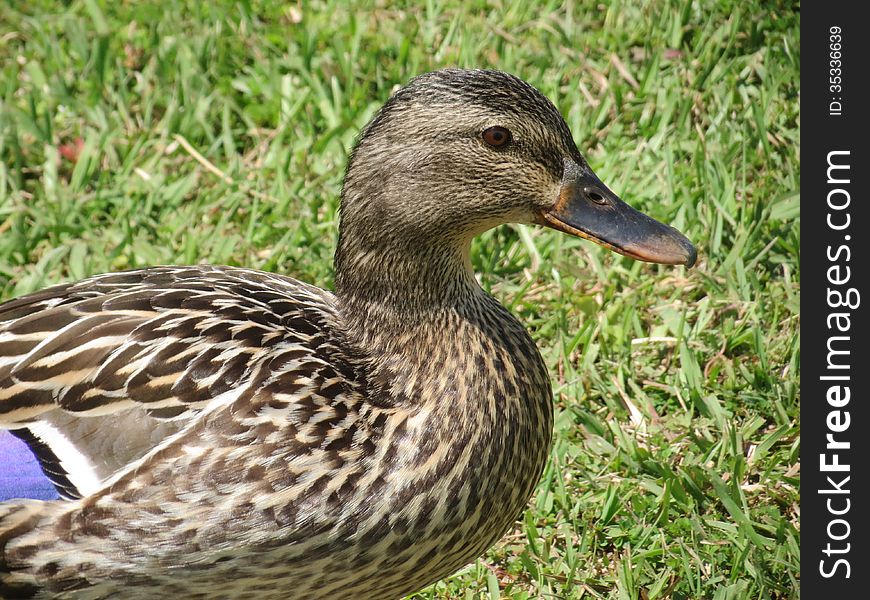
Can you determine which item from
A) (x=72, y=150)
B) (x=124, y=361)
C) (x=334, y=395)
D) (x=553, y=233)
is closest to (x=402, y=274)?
(x=334, y=395)

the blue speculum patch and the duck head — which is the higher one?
the duck head

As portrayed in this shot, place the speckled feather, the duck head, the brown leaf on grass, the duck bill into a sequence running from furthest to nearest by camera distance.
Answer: the brown leaf on grass, the duck bill, the duck head, the speckled feather

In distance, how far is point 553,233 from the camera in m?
5.32

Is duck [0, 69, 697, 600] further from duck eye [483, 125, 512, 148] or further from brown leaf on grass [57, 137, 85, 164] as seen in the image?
brown leaf on grass [57, 137, 85, 164]

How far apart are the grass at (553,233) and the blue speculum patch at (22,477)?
4.47ft

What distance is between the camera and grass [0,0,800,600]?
13.4 feet

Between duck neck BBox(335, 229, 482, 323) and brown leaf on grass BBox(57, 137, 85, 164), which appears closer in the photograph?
duck neck BBox(335, 229, 482, 323)

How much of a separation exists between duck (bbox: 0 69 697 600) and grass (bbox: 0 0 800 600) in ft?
2.12

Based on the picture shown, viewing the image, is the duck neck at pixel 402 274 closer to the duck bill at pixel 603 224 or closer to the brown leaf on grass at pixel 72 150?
the duck bill at pixel 603 224

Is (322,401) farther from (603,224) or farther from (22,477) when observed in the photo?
(603,224)

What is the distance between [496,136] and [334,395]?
83 cm

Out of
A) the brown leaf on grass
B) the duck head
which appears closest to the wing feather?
the duck head

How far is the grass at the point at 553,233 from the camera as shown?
4086 mm
